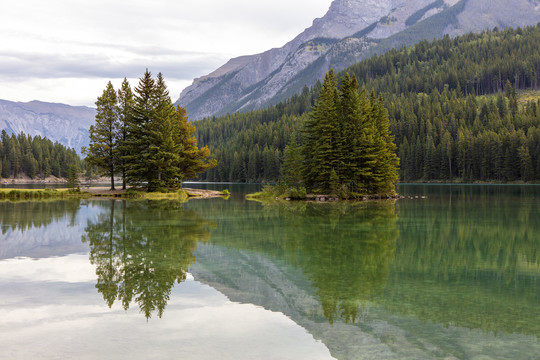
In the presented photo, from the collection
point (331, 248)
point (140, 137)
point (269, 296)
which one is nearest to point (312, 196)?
point (140, 137)

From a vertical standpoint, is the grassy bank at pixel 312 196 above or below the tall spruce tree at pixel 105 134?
below

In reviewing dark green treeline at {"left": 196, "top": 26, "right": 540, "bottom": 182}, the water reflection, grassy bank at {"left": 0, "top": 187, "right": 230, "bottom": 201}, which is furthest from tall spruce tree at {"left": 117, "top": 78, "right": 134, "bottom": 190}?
dark green treeline at {"left": 196, "top": 26, "right": 540, "bottom": 182}

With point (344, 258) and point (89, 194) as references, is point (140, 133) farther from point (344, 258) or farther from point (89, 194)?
point (344, 258)

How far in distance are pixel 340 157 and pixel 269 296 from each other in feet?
157

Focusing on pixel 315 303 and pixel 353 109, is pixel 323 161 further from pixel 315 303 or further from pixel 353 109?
pixel 315 303

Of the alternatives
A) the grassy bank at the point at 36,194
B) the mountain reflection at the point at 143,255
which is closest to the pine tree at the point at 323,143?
the grassy bank at the point at 36,194

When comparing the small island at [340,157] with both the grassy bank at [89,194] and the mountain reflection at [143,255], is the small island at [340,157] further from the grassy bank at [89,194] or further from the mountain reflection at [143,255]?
the mountain reflection at [143,255]

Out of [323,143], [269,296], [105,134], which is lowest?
[269,296]

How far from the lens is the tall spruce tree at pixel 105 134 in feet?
204

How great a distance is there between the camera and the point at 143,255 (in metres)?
16.9

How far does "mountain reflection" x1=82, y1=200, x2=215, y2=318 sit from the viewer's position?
38.1 ft

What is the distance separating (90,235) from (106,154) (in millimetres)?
44200

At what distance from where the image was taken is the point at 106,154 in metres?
64.1

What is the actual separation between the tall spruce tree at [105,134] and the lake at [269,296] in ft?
136
